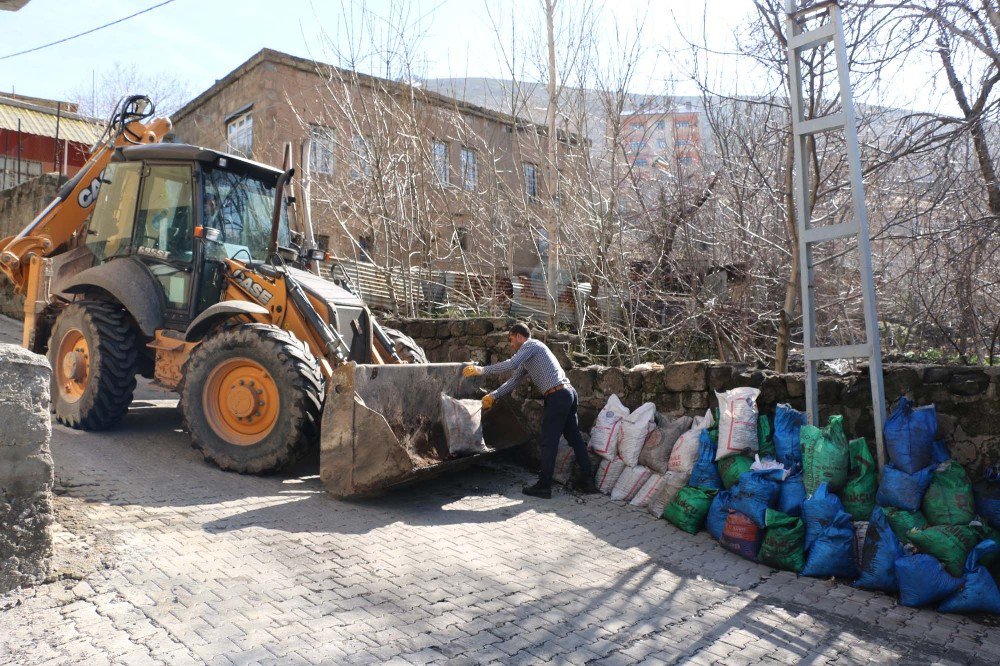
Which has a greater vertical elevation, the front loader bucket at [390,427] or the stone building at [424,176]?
the stone building at [424,176]

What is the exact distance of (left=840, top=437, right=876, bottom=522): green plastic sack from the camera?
4.95 m

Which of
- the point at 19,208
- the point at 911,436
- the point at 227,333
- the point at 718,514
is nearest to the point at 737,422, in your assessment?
the point at 718,514

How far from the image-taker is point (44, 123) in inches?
851

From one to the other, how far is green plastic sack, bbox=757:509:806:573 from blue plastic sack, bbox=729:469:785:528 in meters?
0.11

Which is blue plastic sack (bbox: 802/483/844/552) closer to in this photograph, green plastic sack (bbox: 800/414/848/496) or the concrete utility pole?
green plastic sack (bbox: 800/414/848/496)

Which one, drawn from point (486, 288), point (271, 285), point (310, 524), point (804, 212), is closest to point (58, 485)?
point (310, 524)

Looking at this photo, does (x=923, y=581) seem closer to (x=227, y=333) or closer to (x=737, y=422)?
(x=737, y=422)

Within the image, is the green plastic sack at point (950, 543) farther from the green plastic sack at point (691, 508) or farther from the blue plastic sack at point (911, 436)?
the green plastic sack at point (691, 508)

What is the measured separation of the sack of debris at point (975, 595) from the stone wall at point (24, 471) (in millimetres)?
4733

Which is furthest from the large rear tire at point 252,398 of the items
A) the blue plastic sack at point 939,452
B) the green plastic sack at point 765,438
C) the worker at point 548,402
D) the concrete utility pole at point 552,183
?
the concrete utility pole at point 552,183

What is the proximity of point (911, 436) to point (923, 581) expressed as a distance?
3.06 feet

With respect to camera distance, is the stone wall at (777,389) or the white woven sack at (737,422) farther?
the white woven sack at (737,422)

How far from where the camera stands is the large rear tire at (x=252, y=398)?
577cm

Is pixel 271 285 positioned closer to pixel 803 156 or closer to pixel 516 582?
pixel 516 582
